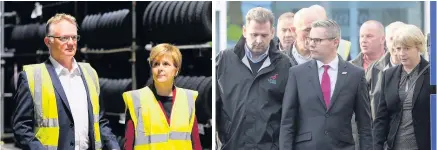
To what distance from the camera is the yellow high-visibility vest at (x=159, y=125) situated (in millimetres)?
4285

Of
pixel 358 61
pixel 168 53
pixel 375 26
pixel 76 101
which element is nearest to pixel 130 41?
pixel 168 53

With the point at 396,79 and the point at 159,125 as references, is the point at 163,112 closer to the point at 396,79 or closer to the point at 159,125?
the point at 159,125

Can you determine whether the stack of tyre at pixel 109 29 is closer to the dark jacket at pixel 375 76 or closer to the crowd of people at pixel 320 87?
the crowd of people at pixel 320 87

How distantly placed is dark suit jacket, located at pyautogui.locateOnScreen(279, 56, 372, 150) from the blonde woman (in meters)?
0.12

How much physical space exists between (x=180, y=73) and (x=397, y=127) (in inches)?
59.2

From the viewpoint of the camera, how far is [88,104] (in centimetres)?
431

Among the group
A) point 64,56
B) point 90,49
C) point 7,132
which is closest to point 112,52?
point 90,49

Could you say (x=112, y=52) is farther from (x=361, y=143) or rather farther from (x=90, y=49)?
(x=361, y=143)

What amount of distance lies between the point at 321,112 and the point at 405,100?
57cm

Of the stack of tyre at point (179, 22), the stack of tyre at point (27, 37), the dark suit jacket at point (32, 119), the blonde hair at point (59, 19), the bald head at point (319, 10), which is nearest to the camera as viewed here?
the dark suit jacket at point (32, 119)

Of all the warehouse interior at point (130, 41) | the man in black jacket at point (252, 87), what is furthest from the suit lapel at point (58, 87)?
Answer: the man in black jacket at point (252, 87)

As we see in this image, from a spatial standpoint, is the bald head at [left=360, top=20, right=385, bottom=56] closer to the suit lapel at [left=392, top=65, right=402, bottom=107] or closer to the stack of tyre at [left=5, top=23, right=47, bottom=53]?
the suit lapel at [left=392, top=65, right=402, bottom=107]

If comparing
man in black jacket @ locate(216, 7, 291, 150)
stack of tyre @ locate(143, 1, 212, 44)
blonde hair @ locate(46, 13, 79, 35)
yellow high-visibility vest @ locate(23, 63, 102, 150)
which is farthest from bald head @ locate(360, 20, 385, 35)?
yellow high-visibility vest @ locate(23, 63, 102, 150)

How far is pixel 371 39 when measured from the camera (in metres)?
4.25
